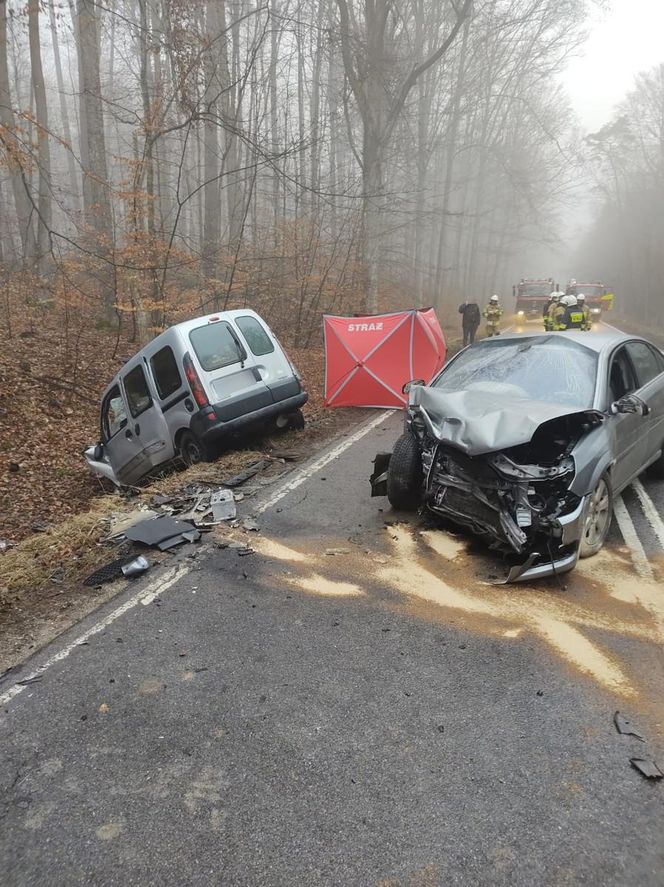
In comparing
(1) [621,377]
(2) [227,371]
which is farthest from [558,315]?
(2) [227,371]

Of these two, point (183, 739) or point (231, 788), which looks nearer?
point (231, 788)

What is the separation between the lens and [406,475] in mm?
4988

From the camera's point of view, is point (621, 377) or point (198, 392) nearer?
point (621, 377)

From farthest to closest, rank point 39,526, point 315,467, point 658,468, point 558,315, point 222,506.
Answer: point 558,315
point 315,467
point 39,526
point 658,468
point 222,506

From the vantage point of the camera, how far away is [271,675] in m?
3.14

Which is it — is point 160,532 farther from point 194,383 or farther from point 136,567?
point 194,383

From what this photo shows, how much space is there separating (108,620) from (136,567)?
0.68 m

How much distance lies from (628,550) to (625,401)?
1.22 m

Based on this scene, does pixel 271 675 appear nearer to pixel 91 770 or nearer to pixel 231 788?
pixel 231 788

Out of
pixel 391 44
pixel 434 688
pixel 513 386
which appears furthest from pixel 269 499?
pixel 391 44

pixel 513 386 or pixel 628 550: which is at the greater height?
pixel 513 386

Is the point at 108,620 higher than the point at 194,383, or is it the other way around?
the point at 194,383

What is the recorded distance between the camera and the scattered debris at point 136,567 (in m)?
4.32

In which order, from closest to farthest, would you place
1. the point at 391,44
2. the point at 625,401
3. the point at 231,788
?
the point at 231,788 < the point at 625,401 < the point at 391,44
